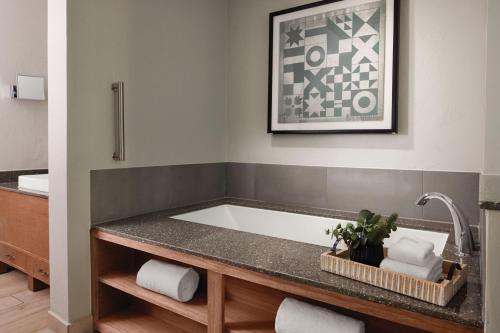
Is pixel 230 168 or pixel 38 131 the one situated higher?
pixel 38 131

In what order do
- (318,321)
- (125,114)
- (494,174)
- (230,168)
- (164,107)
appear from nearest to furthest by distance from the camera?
(494,174) < (318,321) < (125,114) < (164,107) < (230,168)

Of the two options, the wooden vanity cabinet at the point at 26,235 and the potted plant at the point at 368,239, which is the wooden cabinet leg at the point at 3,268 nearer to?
the wooden vanity cabinet at the point at 26,235

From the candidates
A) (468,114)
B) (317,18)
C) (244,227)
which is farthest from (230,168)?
(468,114)

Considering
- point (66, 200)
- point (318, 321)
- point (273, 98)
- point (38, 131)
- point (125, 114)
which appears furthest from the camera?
point (38, 131)

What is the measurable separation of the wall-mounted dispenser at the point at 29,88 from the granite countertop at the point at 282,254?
181 centimetres

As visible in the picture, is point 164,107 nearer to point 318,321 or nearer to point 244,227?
point 244,227

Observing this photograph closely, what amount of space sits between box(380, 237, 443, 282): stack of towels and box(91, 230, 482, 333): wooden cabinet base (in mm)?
124

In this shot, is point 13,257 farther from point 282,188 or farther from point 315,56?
point 315,56

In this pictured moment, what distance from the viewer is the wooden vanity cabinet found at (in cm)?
243

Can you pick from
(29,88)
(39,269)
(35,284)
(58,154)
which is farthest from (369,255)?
(29,88)

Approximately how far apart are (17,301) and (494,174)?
283 centimetres

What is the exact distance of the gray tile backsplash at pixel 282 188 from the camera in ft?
6.90

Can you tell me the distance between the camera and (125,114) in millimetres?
2209

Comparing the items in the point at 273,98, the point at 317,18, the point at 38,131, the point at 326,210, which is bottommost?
the point at 326,210
